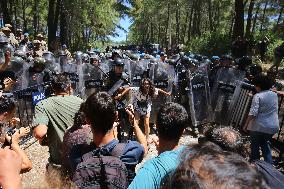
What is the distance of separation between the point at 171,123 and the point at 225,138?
1.47 ft

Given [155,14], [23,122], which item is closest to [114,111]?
[23,122]

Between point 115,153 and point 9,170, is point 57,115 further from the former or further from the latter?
point 9,170

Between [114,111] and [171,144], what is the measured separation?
524 millimetres

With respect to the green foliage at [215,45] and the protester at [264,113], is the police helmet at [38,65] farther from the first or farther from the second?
the green foliage at [215,45]

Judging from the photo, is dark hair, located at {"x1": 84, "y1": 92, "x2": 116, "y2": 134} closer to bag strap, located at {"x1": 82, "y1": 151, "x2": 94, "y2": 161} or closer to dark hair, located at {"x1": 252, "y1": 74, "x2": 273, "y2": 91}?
bag strap, located at {"x1": 82, "y1": 151, "x2": 94, "y2": 161}

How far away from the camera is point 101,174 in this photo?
2697 millimetres

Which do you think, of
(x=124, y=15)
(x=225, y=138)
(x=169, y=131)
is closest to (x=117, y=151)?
(x=169, y=131)

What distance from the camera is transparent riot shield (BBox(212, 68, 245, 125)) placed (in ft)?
31.6

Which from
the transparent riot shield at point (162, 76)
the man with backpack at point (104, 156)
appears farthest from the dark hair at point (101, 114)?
the transparent riot shield at point (162, 76)

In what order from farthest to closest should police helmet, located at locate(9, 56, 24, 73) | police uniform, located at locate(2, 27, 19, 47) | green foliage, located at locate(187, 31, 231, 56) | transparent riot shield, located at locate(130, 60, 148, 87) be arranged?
green foliage, located at locate(187, 31, 231, 56) < police uniform, located at locate(2, 27, 19, 47) < transparent riot shield, located at locate(130, 60, 148, 87) < police helmet, located at locate(9, 56, 24, 73)

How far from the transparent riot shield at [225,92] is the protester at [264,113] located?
10.1 ft

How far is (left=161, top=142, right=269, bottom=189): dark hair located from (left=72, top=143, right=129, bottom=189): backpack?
1.42 meters

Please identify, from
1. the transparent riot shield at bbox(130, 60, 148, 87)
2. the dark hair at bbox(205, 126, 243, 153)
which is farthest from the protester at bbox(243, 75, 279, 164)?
the transparent riot shield at bbox(130, 60, 148, 87)

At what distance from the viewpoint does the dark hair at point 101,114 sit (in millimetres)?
3062
